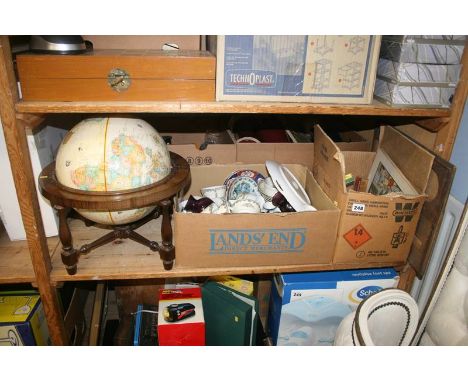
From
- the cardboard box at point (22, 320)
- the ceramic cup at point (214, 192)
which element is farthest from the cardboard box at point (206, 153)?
the cardboard box at point (22, 320)

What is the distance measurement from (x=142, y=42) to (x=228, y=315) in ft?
3.86

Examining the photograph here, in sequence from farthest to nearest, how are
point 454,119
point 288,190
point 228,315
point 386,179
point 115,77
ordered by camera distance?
1. point 228,315
2. point 386,179
3. point 288,190
4. point 454,119
5. point 115,77

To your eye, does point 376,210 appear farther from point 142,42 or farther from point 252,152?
point 142,42

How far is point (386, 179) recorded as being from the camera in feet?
4.41

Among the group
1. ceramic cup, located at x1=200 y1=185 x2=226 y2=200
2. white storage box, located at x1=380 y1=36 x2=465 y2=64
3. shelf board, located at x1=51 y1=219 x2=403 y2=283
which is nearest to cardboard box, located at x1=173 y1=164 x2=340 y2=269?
shelf board, located at x1=51 y1=219 x2=403 y2=283

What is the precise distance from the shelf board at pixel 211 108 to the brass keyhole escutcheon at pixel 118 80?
0.05 metres

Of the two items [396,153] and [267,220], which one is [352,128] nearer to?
[396,153]

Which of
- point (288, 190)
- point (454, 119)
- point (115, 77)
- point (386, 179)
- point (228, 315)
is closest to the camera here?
point (115, 77)

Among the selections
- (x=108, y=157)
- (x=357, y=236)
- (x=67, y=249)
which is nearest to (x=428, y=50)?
(x=357, y=236)

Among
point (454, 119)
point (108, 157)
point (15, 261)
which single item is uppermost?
point (454, 119)

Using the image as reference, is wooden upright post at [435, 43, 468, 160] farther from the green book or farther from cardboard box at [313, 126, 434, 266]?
the green book

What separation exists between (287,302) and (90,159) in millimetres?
880

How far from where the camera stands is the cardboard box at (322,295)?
1325 mm

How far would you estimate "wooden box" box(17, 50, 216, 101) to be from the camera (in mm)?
981
